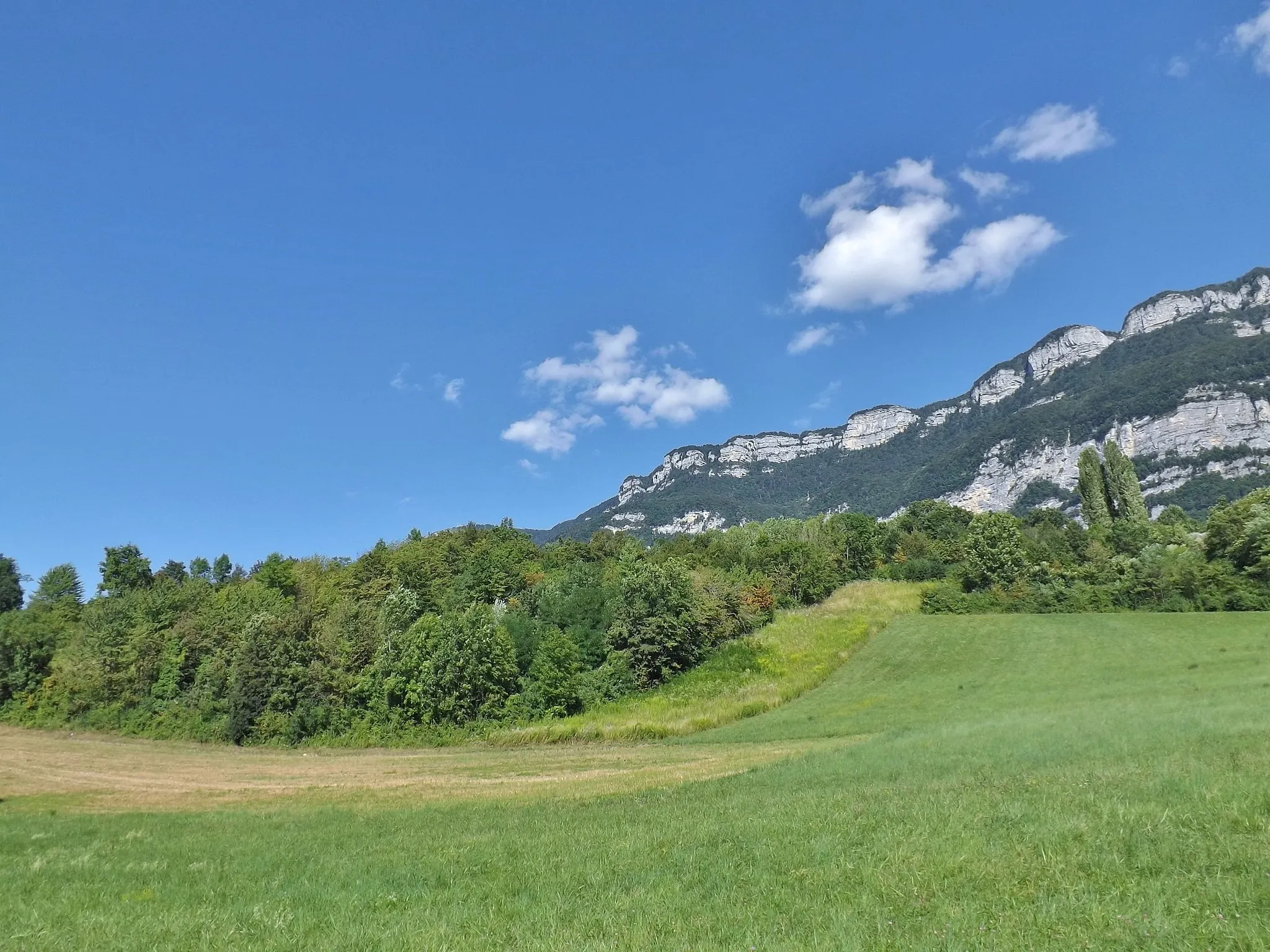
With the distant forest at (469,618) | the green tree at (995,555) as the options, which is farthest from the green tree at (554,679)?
the green tree at (995,555)

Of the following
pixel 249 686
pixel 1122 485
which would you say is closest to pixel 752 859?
pixel 249 686

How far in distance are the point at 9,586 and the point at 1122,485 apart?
617 ft

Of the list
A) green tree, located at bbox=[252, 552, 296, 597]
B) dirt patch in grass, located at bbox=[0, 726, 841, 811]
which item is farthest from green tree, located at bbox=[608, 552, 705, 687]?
green tree, located at bbox=[252, 552, 296, 597]

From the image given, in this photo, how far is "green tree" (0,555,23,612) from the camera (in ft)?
366

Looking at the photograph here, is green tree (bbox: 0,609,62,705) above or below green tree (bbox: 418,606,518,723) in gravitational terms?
above

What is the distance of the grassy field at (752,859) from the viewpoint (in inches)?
239

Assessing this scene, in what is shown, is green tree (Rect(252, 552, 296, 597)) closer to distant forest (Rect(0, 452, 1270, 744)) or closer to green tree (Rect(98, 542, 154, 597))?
distant forest (Rect(0, 452, 1270, 744))

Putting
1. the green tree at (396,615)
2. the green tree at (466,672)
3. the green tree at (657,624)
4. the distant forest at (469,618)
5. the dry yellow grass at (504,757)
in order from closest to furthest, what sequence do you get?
the dry yellow grass at (504,757)
the green tree at (466,672)
the distant forest at (469,618)
the green tree at (657,624)
the green tree at (396,615)

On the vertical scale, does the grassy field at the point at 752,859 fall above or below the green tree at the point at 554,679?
above

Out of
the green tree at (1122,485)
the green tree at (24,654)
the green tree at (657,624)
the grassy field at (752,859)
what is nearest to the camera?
the grassy field at (752,859)

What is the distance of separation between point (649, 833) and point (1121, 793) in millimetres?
7158

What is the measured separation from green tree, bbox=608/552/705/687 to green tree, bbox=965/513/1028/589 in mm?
39288

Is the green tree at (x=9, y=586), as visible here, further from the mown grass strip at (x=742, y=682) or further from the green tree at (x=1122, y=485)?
the green tree at (x=1122, y=485)

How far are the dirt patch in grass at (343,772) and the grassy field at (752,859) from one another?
2067mm
